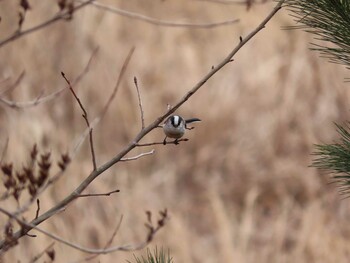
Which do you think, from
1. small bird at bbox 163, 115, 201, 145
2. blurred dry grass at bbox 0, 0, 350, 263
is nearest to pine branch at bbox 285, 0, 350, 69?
small bird at bbox 163, 115, 201, 145

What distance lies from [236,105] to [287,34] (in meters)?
0.55

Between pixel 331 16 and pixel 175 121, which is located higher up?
pixel 331 16

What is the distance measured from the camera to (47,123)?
13.0 feet

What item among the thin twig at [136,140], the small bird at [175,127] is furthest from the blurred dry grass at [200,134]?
the thin twig at [136,140]

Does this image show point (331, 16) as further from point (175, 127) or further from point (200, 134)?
point (200, 134)

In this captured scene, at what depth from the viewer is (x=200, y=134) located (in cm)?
419

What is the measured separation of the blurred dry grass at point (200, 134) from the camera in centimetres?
359

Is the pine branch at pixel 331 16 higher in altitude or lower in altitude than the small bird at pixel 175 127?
higher

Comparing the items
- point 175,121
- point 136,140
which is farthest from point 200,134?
point 136,140

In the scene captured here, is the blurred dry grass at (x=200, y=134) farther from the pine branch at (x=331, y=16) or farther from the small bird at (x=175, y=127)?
the pine branch at (x=331, y=16)

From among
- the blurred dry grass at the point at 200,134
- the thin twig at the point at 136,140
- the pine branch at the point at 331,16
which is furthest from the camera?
the blurred dry grass at the point at 200,134

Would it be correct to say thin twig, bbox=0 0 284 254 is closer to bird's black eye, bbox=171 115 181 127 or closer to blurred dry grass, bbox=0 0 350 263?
bird's black eye, bbox=171 115 181 127

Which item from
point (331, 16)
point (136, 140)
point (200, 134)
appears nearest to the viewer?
point (136, 140)

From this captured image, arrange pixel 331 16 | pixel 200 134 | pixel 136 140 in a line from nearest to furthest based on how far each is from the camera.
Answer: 1. pixel 136 140
2. pixel 331 16
3. pixel 200 134
